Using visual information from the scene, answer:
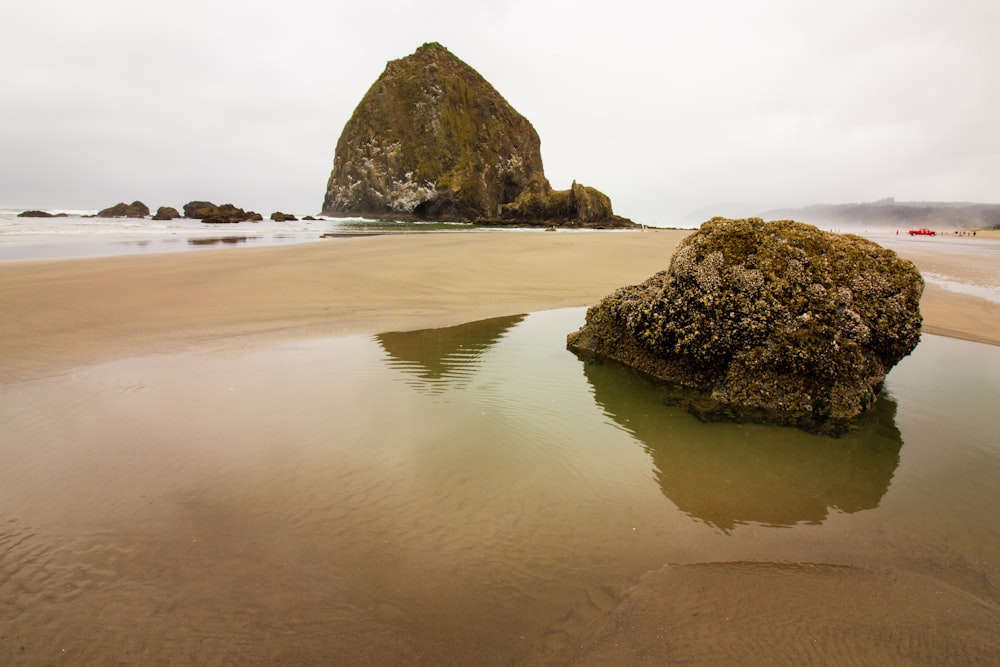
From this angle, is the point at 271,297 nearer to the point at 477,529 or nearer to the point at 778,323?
the point at 477,529

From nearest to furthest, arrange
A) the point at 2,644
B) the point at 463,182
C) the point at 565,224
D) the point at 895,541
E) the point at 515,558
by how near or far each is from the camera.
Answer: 1. the point at 2,644
2. the point at 515,558
3. the point at 895,541
4. the point at 565,224
5. the point at 463,182

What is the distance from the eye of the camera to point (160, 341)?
21.0 feet

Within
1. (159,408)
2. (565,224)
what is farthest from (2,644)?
(565,224)

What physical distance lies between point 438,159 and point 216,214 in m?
34.5

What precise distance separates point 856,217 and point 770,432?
20076 centimetres

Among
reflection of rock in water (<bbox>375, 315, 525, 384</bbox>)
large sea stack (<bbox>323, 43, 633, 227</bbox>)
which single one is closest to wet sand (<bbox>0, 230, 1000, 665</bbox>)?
reflection of rock in water (<bbox>375, 315, 525, 384</bbox>)

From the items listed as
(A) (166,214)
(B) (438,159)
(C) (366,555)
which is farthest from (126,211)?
(C) (366,555)

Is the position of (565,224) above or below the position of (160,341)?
above

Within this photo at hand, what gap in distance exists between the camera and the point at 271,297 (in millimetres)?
9266

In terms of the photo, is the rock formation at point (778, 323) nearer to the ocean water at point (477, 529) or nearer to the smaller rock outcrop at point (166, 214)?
the ocean water at point (477, 529)

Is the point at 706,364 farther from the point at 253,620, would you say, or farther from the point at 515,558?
the point at 253,620

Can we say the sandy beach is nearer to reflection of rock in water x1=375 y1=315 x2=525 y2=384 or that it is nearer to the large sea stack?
reflection of rock in water x1=375 y1=315 x2=525 y2=384

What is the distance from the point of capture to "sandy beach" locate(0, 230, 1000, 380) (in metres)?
6.54

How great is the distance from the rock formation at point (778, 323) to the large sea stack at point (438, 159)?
6002cm
